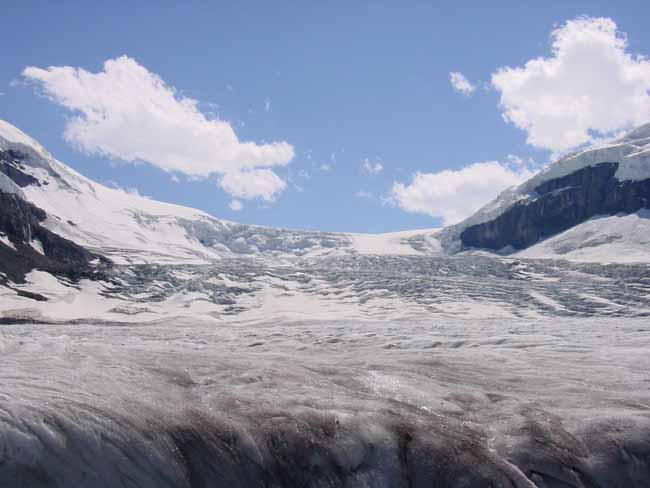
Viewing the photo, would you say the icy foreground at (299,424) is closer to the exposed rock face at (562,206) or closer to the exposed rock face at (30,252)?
the exposed rock face at (30,252)

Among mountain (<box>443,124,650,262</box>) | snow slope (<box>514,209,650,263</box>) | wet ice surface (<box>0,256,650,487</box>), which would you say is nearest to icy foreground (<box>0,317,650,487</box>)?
wet ice surface (<box>0,256,650,487</box>)

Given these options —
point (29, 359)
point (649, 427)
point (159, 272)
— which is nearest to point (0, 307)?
point (159, 272)

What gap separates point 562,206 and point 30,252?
137 m

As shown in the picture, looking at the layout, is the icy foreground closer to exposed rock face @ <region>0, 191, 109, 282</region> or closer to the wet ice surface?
the wet ice surface

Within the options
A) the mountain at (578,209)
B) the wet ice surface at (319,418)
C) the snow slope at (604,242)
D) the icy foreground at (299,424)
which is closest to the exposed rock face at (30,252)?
the wet ice surface at (319,418)

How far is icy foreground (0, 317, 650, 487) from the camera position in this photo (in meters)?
11.0

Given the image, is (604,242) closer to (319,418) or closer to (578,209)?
(578,209)

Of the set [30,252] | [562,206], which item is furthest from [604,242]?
[30,252]

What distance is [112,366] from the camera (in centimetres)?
1535

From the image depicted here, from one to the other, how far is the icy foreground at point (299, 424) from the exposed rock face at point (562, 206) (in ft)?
543

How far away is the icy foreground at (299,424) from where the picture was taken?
1105cm

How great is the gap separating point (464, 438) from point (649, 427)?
4231 mm

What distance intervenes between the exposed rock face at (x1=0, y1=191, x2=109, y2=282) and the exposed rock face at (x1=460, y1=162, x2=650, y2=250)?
117302mm

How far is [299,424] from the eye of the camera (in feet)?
42.1
